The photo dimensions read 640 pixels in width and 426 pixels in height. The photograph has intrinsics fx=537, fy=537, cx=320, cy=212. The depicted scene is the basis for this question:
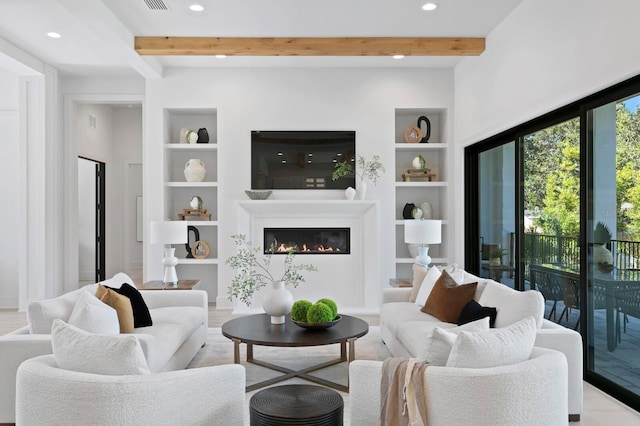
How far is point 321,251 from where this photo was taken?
7.00m

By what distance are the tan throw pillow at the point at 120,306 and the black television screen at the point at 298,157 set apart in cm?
358

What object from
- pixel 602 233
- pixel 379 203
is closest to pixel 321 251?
pixel 379 203

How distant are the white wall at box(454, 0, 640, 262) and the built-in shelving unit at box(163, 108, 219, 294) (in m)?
3.37

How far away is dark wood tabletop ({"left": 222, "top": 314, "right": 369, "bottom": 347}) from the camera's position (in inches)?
144

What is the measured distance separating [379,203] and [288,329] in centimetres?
315

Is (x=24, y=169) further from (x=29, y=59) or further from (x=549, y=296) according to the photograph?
(x=549, y=296)

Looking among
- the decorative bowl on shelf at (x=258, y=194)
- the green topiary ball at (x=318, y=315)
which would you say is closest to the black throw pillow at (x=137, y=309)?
the green topiary ball at (x=318, y=315)

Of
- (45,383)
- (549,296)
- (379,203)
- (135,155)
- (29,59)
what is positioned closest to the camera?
(45,383)

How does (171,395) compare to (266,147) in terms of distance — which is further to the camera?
(266,147)

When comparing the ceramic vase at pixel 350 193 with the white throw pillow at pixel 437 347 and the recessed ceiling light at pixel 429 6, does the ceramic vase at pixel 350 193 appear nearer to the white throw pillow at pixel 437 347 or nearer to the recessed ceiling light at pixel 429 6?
the recessed ceiling light at pixel 429 6

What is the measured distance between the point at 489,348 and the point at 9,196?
6867 millimetres

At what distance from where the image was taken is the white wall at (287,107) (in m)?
6.93

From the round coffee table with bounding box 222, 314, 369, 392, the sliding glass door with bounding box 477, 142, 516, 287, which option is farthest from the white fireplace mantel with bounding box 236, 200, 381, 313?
the round coffee table with bounding box 222, 314, 369, 392

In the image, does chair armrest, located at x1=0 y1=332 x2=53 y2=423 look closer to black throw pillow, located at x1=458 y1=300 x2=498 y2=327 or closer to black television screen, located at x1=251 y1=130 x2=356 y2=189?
black throw pillow, located at x1=458 y1=300 x2=498 y2=327
